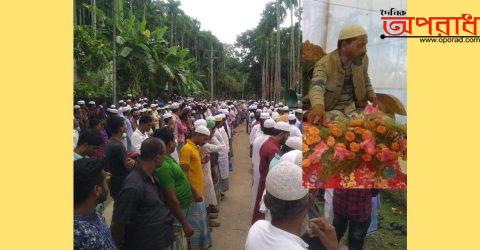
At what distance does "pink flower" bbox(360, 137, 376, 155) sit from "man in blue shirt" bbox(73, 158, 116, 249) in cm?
166

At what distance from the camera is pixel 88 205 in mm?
2578

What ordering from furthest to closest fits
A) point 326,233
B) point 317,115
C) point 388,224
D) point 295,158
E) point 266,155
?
point 388,224
point 266,155
point 295,158
point 317,115
point 326,233

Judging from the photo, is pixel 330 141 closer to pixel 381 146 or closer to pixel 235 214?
Answer: pixel 381 146

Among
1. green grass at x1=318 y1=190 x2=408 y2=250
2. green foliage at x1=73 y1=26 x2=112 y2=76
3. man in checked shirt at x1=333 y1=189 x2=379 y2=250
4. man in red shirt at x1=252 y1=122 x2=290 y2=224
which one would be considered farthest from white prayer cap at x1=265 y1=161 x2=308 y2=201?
green foliage at x1=73 y1=26 x2=112 y2=76

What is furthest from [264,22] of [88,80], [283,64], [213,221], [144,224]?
[144,224]

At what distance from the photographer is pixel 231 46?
72.3 m

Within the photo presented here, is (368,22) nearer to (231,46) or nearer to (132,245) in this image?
(132,245)

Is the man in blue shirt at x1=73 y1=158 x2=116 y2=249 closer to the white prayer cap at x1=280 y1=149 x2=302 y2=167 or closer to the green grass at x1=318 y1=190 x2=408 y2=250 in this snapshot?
the white prayer cap at x1=280 y1=149 x2=302 y2=167

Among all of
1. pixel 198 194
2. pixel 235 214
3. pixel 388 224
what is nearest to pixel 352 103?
pixel 198 194

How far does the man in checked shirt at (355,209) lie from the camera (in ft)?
13.1

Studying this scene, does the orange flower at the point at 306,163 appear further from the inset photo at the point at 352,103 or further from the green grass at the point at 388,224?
the green grass at the point at 388,224

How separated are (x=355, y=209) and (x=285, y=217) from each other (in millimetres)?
2078

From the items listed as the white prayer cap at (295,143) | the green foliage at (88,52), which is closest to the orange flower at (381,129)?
the white prayer cap at (295,143)

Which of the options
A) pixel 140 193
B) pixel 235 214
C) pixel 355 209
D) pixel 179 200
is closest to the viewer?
pixel 140 193
